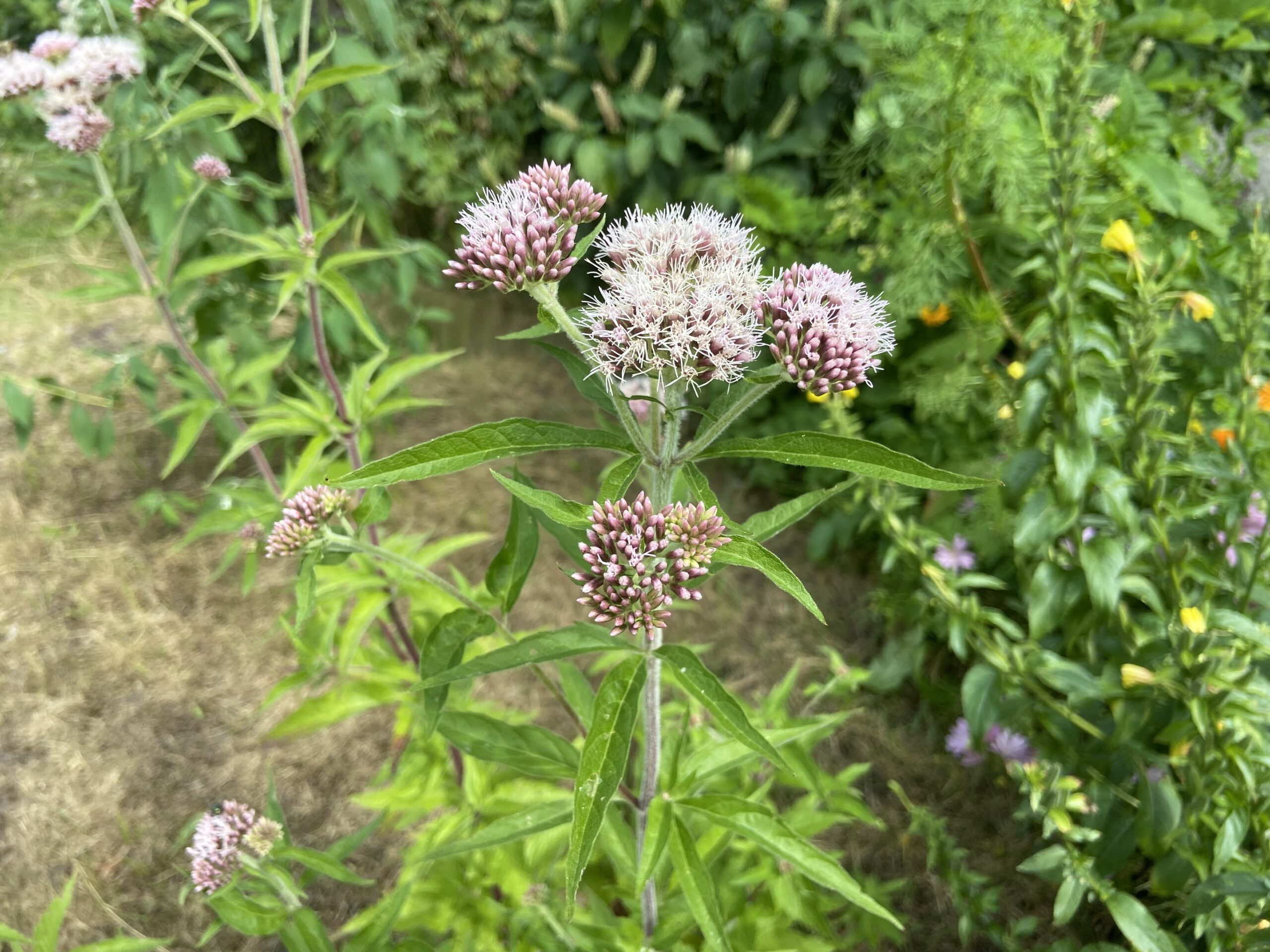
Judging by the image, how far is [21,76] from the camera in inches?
68.9

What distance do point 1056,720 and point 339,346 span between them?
2.19 metres

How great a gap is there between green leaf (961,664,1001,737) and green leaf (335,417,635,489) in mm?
1022

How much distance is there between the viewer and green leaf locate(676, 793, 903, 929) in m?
0.95

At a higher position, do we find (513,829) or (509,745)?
(509,745)

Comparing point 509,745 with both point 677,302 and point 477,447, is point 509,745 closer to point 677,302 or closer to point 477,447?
point 477,447

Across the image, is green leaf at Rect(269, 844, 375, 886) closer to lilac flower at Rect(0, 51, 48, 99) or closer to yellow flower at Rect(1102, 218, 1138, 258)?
yellow flower at Rect(1102, 218, 1138, 258)

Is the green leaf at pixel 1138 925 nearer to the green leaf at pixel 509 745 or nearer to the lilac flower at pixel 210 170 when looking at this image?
the green leaf at pixel 509 745

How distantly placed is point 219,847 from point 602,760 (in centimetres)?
77

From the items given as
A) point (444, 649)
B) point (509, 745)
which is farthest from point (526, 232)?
point (509, 745)

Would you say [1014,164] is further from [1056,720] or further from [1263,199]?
[1056,720]

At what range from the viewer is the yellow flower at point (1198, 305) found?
4.34ft

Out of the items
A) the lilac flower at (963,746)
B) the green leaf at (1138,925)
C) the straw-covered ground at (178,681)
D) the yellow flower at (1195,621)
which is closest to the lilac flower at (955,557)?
the lilac flower at (963,746)

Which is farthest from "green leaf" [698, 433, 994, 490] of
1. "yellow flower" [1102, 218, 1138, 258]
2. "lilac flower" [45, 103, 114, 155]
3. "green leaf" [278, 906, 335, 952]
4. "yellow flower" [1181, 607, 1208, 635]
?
"lilac flower" [45, 103, 114, 155]

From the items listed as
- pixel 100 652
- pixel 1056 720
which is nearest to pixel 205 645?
pixel 100 652
